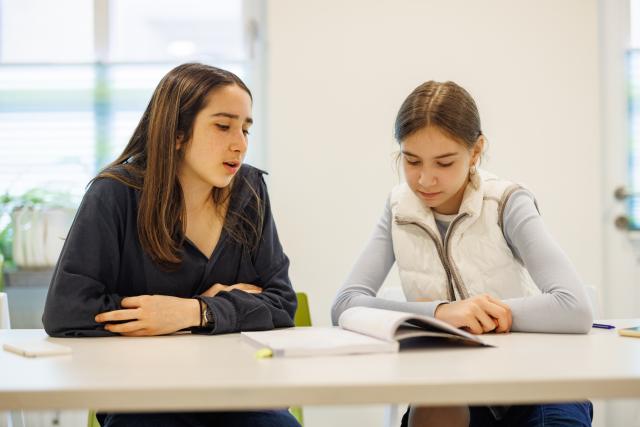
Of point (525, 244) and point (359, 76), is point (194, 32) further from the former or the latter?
point (525, 244)

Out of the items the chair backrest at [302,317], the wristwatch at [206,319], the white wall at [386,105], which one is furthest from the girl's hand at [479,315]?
the white wall at [386,105]

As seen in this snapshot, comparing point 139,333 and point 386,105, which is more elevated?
point 386,105

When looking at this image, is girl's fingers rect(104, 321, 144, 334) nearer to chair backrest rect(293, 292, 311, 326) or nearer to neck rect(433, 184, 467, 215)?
neck rect(433, 184, 467, 215)

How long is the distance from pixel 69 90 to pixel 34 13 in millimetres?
433

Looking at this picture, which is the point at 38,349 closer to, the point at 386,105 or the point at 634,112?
the point at 386,105

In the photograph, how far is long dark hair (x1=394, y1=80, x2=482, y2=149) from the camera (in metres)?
1.69

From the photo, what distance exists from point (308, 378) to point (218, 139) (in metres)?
0.87

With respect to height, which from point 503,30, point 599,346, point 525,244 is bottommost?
point 599,346

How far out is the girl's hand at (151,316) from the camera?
55.1 inches

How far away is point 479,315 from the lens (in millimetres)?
1404

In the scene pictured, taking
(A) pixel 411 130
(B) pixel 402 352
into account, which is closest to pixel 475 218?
(A) pixel 411 130

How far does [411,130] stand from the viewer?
67.2 inches

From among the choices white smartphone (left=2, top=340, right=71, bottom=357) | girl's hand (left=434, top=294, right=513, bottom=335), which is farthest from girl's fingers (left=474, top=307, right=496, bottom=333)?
white smartphone (left=2, top=340, right=71, bottom=357)

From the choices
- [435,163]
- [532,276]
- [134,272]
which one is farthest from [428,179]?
[134,272]
